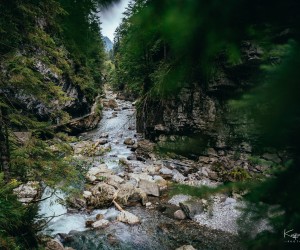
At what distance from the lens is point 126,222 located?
9.78 m

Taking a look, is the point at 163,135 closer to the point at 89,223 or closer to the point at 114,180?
the point at 114,180

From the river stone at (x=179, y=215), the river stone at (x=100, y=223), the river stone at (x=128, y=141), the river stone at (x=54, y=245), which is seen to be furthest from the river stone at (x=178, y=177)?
the river stone at (x=54, y=245)

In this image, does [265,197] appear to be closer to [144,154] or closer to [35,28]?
[35,28]

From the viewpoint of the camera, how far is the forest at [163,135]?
1396 millimetres

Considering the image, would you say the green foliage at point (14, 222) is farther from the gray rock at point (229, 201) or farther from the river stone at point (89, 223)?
the gray rock at point (229, 201)

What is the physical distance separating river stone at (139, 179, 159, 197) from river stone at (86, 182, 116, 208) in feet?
4.67

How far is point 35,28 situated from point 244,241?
726 cm

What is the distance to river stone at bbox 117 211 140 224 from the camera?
977 cm

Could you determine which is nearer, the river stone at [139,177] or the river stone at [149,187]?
the river stone at [149,187]

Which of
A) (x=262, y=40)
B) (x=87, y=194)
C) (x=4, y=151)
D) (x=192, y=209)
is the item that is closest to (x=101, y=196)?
(x=87, y=194)

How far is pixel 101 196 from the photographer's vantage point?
37.0 ft

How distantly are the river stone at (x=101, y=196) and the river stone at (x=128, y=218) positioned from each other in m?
1.27

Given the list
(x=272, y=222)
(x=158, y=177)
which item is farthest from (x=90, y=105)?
(x=272, y=222)

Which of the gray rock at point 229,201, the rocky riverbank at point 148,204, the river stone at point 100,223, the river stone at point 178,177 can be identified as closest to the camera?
the rocky riverbank at point 148,204
